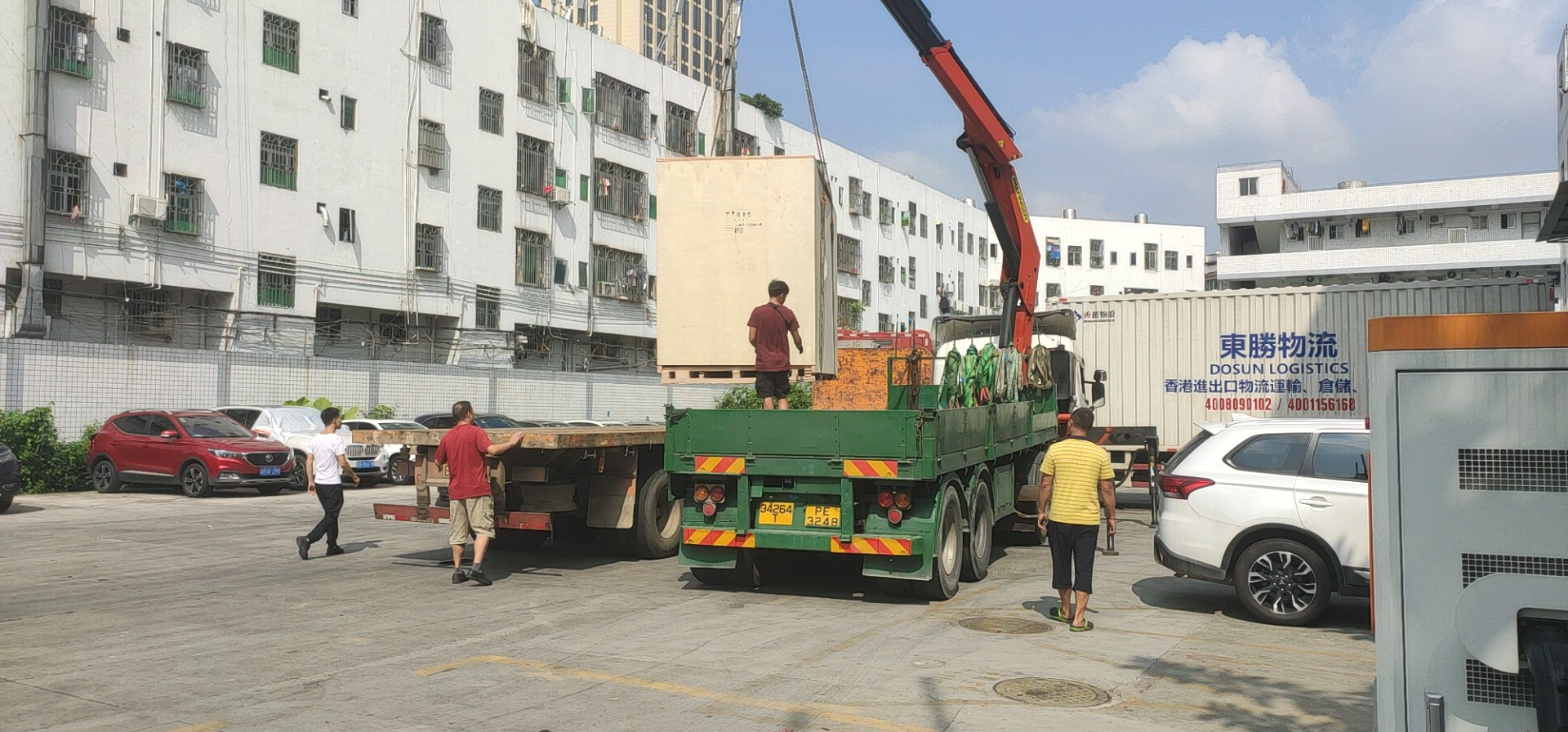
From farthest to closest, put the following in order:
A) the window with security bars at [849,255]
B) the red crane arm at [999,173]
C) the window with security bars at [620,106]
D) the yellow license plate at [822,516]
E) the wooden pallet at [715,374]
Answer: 1. the window with security bars at [849,255]
2. the window with security bars at [620,106]
3. the red crane arm at [999,173]
4. the wooden pallet at [715,374]
5. the yellow license plate at [822,516]

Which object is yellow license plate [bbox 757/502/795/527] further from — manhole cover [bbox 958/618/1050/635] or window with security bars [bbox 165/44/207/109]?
window with security bars [bbox 165/44/207/109]

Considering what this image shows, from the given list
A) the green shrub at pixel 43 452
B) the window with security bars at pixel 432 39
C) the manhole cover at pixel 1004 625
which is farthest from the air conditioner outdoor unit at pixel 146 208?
the manhole cover at pixel 1004 625

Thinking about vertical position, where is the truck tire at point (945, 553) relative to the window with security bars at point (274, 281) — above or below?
below

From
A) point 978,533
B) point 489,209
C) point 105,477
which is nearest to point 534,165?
point 489,209

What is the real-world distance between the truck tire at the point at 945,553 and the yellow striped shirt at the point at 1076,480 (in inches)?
44.1

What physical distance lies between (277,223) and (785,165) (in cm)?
2089

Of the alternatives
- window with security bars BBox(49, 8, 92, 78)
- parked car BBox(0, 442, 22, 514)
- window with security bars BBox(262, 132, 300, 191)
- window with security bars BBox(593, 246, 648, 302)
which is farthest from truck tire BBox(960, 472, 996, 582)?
window with security bars BBox(593, 246, 648, 302)

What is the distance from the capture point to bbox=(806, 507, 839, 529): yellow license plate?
9.60m

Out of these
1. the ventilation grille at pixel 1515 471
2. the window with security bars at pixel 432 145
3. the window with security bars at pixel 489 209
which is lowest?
the ventilation grille at pixel 1515 471

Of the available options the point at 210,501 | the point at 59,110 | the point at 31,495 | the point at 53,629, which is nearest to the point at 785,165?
the point at 53,629

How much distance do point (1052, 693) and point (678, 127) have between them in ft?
130

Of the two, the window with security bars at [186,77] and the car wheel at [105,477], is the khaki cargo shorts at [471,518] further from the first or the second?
the window with security bars at [186,77]

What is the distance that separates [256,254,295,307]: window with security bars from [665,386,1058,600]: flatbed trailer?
70.8 feet

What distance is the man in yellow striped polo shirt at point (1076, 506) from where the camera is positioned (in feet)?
28.5
